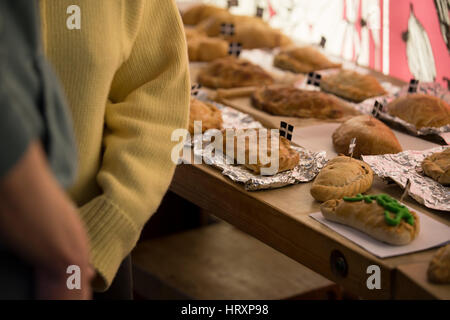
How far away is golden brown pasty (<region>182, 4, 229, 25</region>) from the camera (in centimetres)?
359

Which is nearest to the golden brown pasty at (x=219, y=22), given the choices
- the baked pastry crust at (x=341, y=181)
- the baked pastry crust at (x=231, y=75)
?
the baked pastry crust at (x=231, y=75)

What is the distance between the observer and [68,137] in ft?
2.20

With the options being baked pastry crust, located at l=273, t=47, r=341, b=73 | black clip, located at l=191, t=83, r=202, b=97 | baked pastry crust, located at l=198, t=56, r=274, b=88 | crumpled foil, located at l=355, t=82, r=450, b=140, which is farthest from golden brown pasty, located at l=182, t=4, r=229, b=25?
crumpled foil, located at l=355, t=82, r=450, b=140

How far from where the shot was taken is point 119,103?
1.20 m

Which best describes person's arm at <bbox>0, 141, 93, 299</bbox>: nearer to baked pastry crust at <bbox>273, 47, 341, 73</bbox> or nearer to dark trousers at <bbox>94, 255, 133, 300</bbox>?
dark trousers at <bbox>94, 255, 133, 300</bbox>

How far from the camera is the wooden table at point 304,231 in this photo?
46.2 inches

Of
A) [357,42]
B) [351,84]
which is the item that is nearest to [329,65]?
[357,42]

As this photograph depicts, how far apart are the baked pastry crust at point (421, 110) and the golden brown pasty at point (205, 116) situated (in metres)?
0.60

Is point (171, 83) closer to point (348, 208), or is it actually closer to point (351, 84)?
point (348, 208)

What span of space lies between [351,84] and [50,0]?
1525 mm

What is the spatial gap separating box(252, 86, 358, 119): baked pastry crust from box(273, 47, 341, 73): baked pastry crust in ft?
1.73

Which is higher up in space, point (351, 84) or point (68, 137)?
point (68, 137)

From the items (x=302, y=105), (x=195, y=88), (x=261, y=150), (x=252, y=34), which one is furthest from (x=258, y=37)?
(x=261, y=150)

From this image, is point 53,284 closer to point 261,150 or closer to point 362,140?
point 261,150
